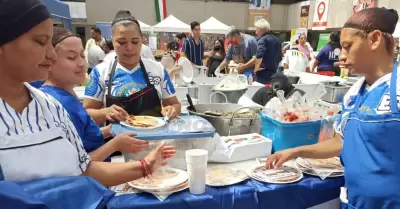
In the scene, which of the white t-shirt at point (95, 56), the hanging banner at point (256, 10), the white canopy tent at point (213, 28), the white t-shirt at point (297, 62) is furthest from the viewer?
the hanging banner at point (256, 10)

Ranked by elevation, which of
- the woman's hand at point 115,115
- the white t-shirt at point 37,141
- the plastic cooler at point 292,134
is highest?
the white t-shirt at point 37,141

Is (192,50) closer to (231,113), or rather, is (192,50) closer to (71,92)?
(231,113)

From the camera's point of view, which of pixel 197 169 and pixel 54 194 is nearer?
pixel 54 194

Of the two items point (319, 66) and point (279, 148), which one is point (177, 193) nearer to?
point (279, 148)

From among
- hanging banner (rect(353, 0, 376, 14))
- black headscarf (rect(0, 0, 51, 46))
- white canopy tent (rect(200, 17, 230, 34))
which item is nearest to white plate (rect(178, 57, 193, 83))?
black headscarf (rect(0, 0, 51, 46))

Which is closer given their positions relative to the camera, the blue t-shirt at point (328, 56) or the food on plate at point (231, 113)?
the food on plate at point (231, 113)

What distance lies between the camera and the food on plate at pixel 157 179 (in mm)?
1176

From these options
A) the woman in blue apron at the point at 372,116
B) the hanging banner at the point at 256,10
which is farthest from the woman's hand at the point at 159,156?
the hanging banner at the point at 256,10

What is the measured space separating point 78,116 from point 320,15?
40.0 ft

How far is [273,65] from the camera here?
14.7ft

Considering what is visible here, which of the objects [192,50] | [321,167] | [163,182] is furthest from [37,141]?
[192,50]

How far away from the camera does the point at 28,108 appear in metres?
0.80

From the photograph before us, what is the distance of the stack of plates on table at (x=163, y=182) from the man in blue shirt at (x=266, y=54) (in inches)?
132

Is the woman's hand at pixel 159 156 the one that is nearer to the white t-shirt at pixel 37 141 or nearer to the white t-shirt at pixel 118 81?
the white t-shirt at pixel 37 141
